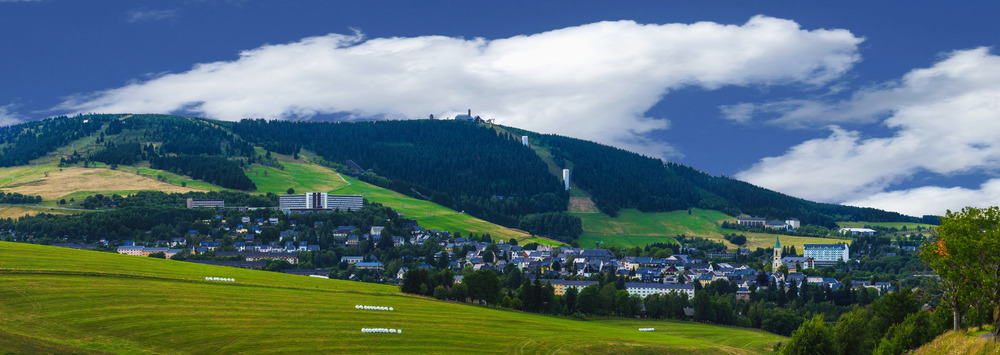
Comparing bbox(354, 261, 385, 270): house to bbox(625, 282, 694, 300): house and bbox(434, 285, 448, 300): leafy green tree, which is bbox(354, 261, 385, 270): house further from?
bbox(434, 285, 448, 300): leafy green tree

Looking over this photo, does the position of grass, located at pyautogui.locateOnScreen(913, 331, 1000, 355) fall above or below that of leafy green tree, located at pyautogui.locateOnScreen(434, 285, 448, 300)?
above

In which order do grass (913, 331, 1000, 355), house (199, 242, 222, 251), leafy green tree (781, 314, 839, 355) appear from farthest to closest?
house (199, 242, 222, 251)
leafy green tree (781, 314, 839, 355)
grass (913, 331, 1000, 355)

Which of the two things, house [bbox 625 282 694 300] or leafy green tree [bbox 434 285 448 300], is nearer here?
leafy green tree [bbox 434 285 448 300]

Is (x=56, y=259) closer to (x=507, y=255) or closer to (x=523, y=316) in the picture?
(x=523, y=316)

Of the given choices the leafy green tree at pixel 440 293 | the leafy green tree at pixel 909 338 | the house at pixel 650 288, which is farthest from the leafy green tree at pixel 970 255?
the house at pixel 650 288

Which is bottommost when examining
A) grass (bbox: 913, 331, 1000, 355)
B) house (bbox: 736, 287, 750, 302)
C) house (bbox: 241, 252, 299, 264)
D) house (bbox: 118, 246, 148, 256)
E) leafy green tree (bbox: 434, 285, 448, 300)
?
house (bbox: 736, 287, 750, 302)

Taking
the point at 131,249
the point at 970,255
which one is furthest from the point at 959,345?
the point at 131,249

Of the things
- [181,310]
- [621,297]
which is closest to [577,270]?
[621,297]

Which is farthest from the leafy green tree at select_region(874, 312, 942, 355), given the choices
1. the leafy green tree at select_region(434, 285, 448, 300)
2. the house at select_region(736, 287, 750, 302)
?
the house at select_region(736, 287, 750, 302)
